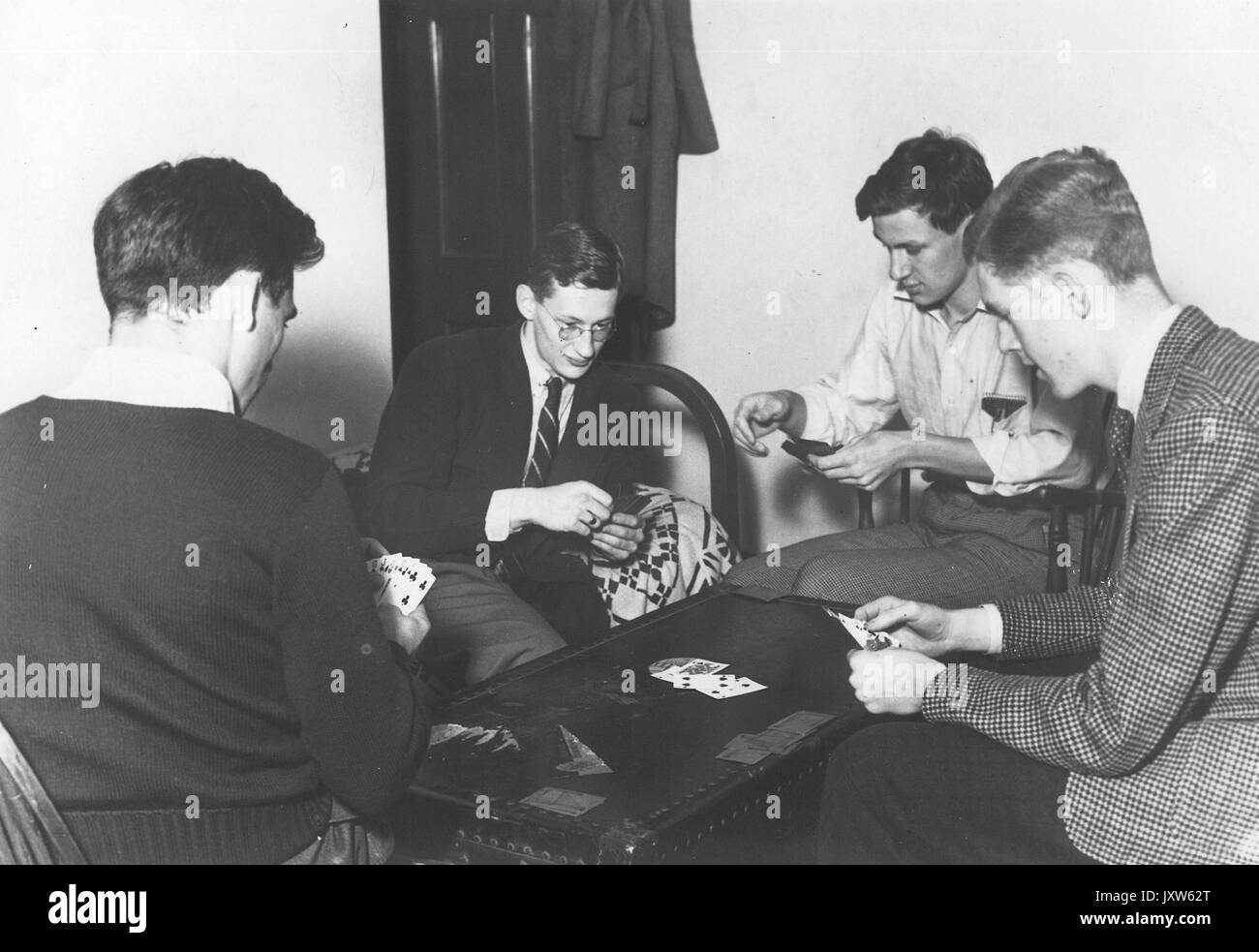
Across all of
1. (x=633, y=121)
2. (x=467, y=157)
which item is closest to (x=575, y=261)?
(x=467, y=157)

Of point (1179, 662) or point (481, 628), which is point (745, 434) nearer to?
point (481, 628)

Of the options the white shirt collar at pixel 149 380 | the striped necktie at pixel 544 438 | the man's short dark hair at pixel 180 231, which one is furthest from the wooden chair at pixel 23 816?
the striped necktie at pixel 544 438

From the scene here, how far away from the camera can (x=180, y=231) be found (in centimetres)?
161

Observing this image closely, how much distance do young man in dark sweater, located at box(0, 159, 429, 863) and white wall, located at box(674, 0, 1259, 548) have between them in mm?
3022

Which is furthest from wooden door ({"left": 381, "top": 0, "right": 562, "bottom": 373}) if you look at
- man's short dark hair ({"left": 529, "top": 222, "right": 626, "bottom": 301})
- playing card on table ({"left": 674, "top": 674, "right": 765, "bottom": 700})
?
playing card on table ({"left": 674, "top": 674, "right": 765, "bottom": 700})

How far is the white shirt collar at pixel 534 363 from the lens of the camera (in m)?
3.23

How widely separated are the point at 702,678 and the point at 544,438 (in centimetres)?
105

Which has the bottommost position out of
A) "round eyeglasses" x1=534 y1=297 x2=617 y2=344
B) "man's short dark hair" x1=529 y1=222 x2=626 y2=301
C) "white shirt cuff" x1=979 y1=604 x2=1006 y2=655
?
"white shirt cuff" x1=979 y1=604 x2=1006 y2=655

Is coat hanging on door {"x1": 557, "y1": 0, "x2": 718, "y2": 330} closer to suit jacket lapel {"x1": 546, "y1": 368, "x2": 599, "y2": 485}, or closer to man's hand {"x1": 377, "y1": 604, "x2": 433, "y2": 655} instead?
suit jacket lapel {"x1": 546, "y1": 368, "x2": 599, "y2": 485}

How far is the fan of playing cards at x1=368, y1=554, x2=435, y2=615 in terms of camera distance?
2.00 metres

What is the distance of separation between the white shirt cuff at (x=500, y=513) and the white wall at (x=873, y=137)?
1979 millimetres

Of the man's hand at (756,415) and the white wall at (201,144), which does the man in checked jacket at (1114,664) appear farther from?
the white wall at (201,144)
